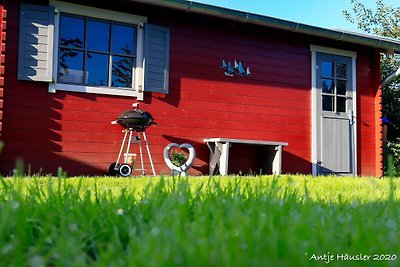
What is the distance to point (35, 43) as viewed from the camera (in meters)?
5.32

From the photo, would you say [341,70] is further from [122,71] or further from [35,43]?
[35,43]

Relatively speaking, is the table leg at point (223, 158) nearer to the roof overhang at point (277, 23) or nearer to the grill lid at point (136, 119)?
the grill lid at point (136, 119)

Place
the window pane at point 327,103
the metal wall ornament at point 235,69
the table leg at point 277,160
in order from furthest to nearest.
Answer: the window pane at point 327,103 < the metal wall ornament at point 235,69 < the table leg at point 277,160

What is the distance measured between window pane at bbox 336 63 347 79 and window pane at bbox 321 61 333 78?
0.47 ft

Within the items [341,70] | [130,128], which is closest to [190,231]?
[130,128]

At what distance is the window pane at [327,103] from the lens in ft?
24.5

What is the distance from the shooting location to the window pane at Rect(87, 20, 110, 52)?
581cm

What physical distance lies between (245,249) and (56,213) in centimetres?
78

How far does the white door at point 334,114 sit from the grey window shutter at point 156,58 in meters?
2.76

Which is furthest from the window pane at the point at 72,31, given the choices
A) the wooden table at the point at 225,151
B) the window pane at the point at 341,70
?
the window pane at the point at 341,70

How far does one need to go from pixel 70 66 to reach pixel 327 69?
4326 mm

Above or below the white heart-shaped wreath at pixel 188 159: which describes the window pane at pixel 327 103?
above

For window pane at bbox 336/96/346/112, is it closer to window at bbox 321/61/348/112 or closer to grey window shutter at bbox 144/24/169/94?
window at bbox 321/61/348/112

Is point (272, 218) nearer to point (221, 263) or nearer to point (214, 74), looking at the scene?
point (221, 263)
